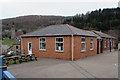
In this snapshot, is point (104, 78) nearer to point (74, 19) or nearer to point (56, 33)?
point (56, 33)

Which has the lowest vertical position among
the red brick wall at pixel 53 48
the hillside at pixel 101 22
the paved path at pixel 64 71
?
the paved path at pixel 64 71

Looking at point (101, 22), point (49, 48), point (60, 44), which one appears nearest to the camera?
point (60, 44)

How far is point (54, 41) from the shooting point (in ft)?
53.0

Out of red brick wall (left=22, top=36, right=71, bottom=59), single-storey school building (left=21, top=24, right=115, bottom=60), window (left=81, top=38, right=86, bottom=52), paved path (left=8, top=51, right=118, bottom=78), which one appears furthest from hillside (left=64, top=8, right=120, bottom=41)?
paved path (left=8, top=51, right=118, bottom=78)

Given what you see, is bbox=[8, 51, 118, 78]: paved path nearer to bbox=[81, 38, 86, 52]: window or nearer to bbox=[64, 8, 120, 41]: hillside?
bbox=[81, 38, 86, 52]: window

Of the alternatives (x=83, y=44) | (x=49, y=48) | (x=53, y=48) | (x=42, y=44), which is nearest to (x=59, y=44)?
(x=53, y=48)

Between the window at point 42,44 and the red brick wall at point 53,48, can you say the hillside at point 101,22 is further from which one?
the window at point 42,44

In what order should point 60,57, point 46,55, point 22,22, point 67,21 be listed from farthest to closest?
point 67,21 < point 22,22 < point 46,55 < point 60,57

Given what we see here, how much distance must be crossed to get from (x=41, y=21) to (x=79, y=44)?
95.4 ft

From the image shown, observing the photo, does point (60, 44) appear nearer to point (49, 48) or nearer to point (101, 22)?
point (49, 48)

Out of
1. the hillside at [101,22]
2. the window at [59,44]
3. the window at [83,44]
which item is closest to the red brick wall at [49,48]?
the window at [59,44]

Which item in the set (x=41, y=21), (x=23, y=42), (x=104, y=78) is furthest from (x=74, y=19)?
(x=104, y=78)

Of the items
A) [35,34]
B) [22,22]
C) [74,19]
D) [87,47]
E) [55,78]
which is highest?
[74,19]

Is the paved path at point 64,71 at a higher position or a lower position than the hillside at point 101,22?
lower
